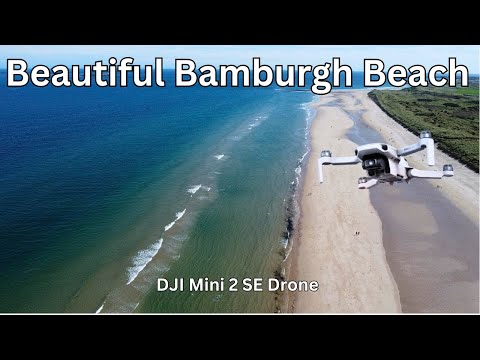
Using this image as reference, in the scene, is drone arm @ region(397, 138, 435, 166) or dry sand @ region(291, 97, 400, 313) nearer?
drone arm @ region(397, 138, 435, 166)

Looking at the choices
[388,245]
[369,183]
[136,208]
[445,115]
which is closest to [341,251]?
[388,245]

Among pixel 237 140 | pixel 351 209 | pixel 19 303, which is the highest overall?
pixel 237 140

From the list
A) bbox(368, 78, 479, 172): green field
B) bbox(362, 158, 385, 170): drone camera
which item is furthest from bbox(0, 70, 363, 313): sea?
bbox(368, 78, 479, 172): green field

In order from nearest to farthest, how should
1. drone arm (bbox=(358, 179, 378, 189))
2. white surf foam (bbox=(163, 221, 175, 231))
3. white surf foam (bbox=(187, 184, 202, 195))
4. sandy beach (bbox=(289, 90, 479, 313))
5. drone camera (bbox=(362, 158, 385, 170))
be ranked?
drone camera (bbox=(362, 158, 385, 170)) → drone arm (bbox=(358, 179, 378, 189)) → sandy beach (bbox=(289, 90, 479, 313)) → white surf foam (bbox=(163, 221, 175, 231)) → white surf foam (bbox=(187, 184, 202, 195))

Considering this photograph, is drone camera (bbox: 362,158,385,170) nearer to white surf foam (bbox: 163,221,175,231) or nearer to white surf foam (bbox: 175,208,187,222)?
white surf foam (bbox: 163,221,175,231)

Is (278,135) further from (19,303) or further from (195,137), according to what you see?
(19,303)

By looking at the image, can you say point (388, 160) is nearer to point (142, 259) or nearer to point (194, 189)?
point (142, 259)

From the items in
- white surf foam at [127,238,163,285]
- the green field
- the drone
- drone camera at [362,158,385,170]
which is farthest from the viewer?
the green field

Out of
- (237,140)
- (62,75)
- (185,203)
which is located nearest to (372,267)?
(185,203)
